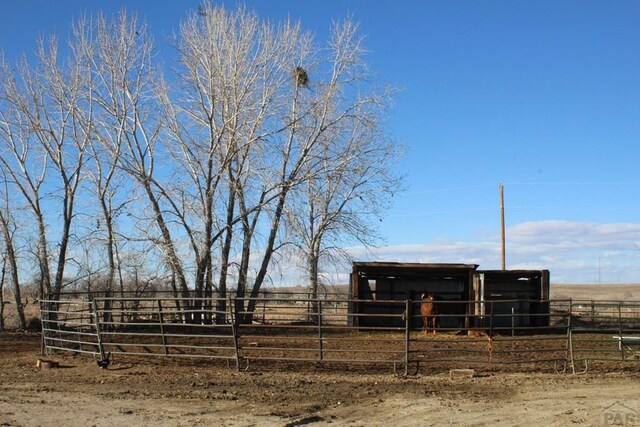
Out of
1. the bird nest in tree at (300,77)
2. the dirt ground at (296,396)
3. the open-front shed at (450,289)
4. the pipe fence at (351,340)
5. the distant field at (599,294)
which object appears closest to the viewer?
the dirt ground at (296,396)

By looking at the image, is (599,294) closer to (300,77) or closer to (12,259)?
(300,77)

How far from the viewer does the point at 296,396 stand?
1048 centimetres

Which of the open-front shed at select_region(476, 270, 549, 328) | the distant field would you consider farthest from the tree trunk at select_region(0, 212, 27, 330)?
the distant field

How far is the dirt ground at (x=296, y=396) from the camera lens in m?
8.84

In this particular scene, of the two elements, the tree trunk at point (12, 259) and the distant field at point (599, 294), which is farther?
the distant field at point (599, 294)

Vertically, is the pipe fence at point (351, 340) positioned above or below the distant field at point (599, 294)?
above

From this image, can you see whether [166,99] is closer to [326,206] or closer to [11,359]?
[326,206]

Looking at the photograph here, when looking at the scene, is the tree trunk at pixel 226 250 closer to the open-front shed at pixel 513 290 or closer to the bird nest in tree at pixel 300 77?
the bird nest in tree at pixel 300 77

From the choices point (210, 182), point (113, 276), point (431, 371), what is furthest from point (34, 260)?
point (431, 371)

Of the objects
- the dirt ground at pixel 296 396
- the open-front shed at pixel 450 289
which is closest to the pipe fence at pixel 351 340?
the open-front shed at pixel 450 289

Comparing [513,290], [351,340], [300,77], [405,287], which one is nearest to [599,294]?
[513,290]

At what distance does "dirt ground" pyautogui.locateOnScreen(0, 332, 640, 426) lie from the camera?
29.0 ft

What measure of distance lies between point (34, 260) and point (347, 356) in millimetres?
15113

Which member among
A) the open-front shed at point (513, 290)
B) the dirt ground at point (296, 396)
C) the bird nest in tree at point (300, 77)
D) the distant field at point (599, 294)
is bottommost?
the distant field at point (599, 294)
